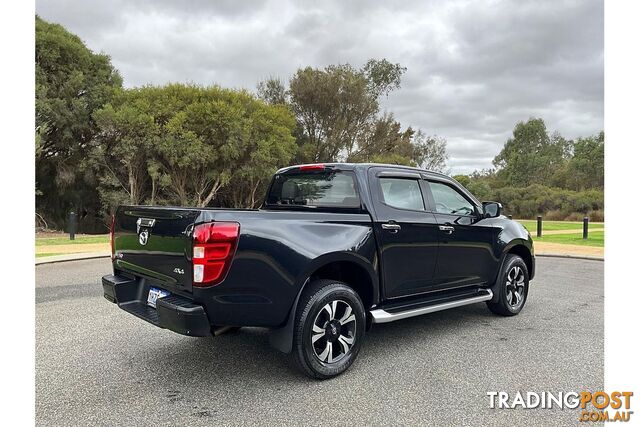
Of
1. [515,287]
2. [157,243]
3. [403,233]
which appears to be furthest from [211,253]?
[515,287]

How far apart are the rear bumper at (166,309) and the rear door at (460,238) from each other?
2.61m

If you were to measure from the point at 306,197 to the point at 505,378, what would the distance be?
2475mm

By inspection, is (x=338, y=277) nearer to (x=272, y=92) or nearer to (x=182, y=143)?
(x=182, y=143)

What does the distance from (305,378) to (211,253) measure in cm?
138

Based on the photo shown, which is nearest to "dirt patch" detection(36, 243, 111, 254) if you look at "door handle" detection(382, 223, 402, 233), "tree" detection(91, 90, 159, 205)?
"tree" detection(91, 90, 159, 205)

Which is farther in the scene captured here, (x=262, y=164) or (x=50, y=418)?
(x=262, y=164)

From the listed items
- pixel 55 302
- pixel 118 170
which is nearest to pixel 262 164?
pixel 118 170

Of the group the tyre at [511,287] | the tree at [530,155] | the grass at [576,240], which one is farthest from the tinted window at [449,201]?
the tree at [530,155]

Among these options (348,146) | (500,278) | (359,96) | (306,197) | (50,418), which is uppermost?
(359,96)

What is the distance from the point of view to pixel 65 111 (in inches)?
835

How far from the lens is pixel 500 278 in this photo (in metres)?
5.47

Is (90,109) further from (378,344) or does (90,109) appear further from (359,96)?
(378,344)

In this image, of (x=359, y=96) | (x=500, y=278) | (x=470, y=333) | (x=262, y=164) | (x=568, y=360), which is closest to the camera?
(x=568, y=360)

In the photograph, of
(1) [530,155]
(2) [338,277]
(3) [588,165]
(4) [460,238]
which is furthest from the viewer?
(1) [530,155]
